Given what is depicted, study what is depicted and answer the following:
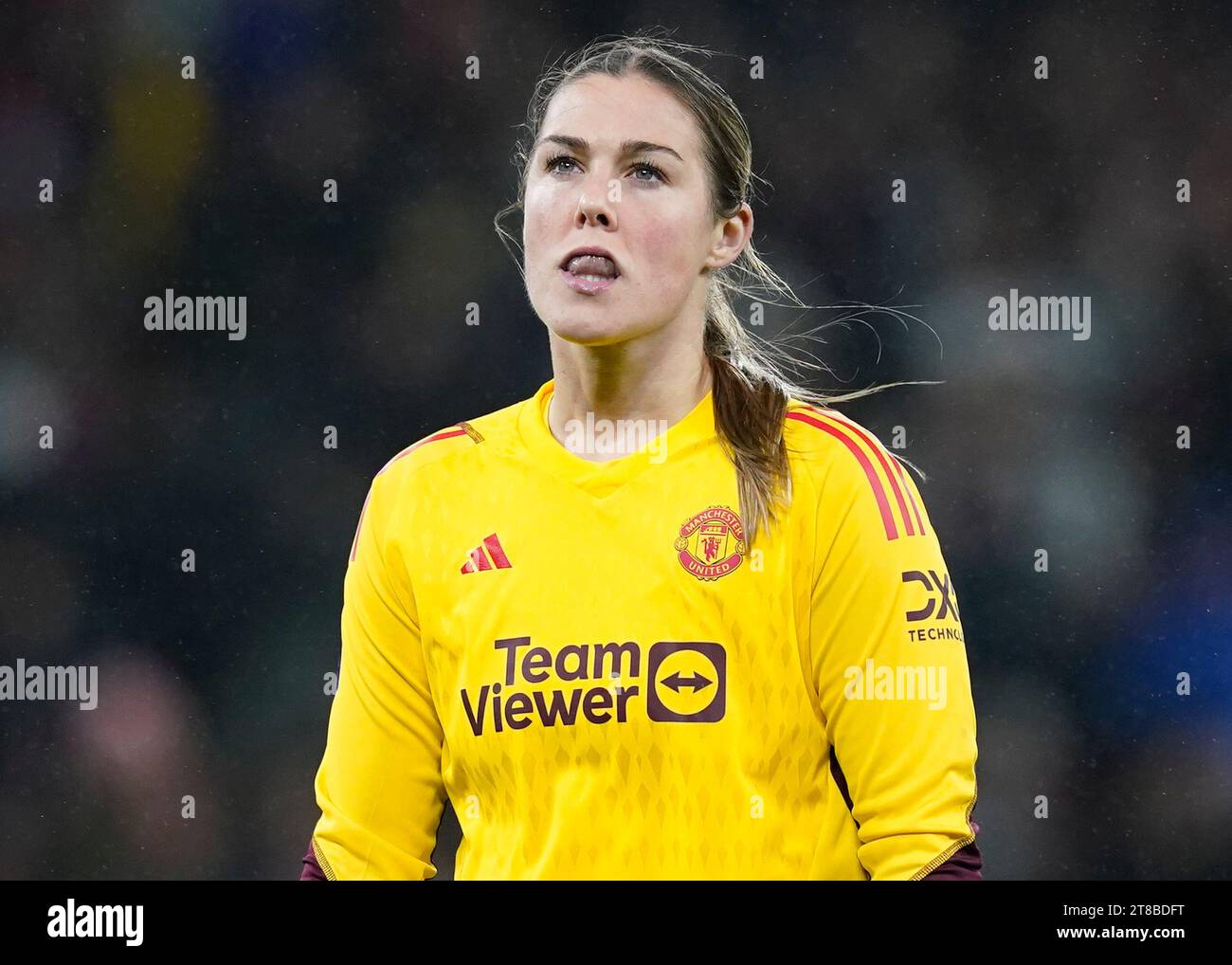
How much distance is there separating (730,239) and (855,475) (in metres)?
0.48

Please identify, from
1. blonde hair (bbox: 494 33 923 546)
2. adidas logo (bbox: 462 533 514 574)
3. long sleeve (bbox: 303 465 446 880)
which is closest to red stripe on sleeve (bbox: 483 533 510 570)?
adidas logo (bbox: 462 533 514 574)

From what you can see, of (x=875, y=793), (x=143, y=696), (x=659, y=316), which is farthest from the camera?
(x=143, y=696)

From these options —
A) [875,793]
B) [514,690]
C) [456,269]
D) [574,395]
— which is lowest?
[875,793]

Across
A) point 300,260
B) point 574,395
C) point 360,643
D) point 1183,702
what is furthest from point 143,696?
point 1183,702

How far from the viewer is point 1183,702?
4297 millimetres

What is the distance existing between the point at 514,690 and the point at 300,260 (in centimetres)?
223

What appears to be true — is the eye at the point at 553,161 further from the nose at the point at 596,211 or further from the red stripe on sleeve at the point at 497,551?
the red stripe on sleeve at the point at 497,551

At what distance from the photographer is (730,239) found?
2611 millimetres

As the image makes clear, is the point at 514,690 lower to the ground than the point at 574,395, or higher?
lower

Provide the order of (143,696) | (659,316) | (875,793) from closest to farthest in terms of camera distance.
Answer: (875,793), (659,316), (143,696)

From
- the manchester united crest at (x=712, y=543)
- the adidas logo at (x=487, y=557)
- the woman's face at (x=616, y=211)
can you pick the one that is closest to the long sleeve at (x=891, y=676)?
the manchester united crest at (x=712, y=543)

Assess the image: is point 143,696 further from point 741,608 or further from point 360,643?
point 741,608

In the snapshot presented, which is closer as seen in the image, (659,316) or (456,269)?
(659,316)

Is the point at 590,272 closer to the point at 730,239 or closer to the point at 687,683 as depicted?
the point at 730,239
